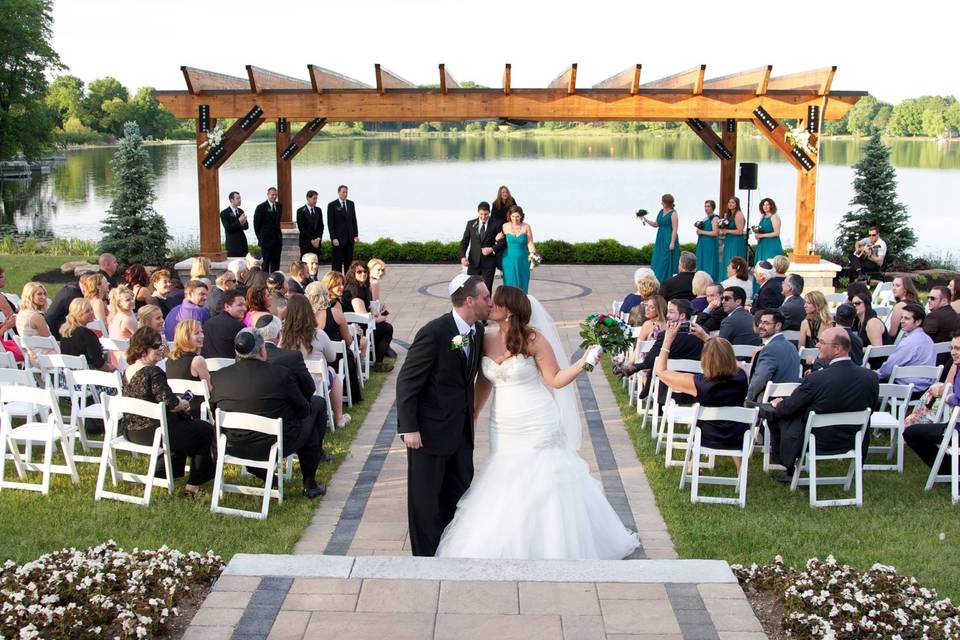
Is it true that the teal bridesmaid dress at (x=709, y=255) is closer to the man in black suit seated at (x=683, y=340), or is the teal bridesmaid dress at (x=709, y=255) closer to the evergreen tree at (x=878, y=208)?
the evergreen tree at (x=878, y=208)

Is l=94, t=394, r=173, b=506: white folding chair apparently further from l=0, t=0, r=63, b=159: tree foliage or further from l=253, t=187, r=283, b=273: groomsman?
l=0, t=0, r=63, b=159: tree foliage

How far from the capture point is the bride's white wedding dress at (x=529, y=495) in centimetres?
583

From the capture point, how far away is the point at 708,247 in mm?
16531

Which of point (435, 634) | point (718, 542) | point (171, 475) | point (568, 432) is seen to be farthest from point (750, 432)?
point (171, 475)

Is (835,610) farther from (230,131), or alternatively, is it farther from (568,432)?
(230,131)

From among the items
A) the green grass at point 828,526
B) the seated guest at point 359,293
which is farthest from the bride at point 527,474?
the seated guest at point 359,293

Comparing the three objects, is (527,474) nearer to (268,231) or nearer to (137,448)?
(137,448)

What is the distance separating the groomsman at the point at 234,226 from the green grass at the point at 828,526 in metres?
10.3

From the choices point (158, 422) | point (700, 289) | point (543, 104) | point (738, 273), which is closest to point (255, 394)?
point (158, 422)

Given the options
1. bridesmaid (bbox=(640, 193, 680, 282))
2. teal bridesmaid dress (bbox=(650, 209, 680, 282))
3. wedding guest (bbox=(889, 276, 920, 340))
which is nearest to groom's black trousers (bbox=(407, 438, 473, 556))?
wedding guest (bbox=(889, 276, 920, 340))

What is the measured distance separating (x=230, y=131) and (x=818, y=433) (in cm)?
1151

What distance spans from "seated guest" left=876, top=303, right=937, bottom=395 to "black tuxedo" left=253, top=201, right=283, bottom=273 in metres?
10.5

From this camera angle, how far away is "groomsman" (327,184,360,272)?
1648 cm

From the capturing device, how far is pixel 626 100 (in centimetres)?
1548
